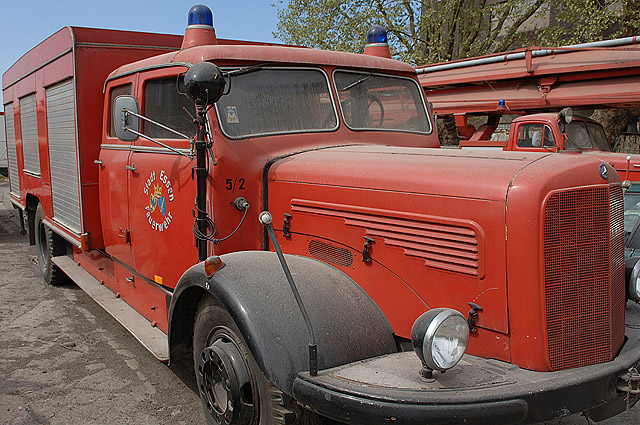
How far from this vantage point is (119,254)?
185 inches

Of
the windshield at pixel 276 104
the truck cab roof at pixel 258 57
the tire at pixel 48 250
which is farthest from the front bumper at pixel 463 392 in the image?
the tire at pixel 48 250

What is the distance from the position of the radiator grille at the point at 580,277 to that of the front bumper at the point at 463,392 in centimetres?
9

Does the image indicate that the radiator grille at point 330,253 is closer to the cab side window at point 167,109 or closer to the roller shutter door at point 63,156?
the cab side window at point 167,109

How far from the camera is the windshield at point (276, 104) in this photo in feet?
11.8

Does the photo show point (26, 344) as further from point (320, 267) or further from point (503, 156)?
point (503, 156)

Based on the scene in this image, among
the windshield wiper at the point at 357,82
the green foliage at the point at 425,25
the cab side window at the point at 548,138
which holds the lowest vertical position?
the cab side window at the point at 548,138

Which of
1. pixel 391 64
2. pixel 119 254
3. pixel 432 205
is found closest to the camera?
pixel 432 205

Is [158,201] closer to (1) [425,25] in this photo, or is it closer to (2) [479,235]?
(2) [479,235]

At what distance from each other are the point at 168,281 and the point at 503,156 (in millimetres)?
2347

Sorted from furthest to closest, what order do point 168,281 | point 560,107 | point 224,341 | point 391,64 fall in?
1. point 560,107
2. point 391,64
3. point 168,281
4. point 224,341

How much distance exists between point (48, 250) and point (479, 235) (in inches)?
217

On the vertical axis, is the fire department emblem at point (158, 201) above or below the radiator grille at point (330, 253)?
above

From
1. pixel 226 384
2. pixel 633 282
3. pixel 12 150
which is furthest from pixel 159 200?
pixel 12 150

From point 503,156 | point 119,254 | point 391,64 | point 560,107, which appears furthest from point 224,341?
point 560,107
